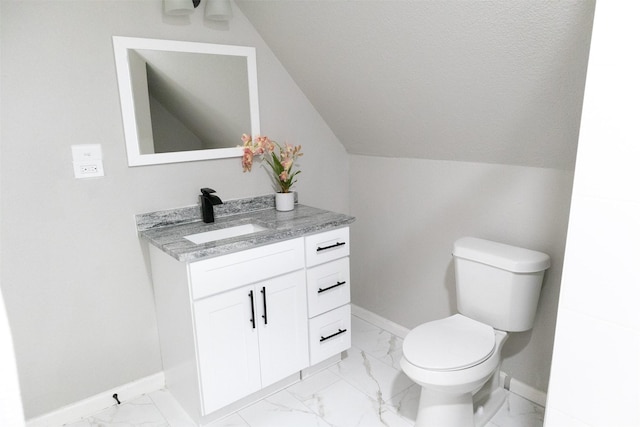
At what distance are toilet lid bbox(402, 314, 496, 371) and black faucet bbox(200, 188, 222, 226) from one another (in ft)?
3.88

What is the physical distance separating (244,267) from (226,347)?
0.38m

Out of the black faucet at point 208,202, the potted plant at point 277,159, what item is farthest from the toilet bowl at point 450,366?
the black faucet at point 208,202

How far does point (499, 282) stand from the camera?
1.90 meters

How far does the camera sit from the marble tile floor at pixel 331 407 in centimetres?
199

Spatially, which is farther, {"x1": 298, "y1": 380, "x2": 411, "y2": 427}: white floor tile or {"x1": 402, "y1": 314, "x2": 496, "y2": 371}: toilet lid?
{"x1": 298, "y1": 380, "x2": 411, "y2": 427}: white floor tile

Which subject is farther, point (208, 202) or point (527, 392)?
point (208, 202)

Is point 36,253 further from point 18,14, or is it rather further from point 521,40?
point 521,40

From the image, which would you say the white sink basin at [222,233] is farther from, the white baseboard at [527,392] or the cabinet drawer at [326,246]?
the white baseboard at [527,392]

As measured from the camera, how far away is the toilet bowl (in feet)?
5.48

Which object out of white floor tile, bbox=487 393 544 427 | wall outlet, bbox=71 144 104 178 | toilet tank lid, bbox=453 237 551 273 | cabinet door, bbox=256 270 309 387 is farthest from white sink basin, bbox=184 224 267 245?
white floor tile, bbox=487 393 544 427

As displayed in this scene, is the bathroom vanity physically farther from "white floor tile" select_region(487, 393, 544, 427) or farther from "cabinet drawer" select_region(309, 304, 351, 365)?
"white floor tile" select_region(487, 393, 544, 427)

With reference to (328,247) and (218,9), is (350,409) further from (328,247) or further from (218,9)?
(218,9)

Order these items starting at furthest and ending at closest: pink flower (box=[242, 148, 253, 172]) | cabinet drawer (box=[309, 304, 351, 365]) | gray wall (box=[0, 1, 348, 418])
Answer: pink flower (box=[242, 148, 253, 172]) < cabinet drawer (box=[309, 304, 351, 365]) < gray wall (box=[0, 1, 348, 418])

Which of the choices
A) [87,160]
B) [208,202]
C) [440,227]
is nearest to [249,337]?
[208,202]
